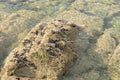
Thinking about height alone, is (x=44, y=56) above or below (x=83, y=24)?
above

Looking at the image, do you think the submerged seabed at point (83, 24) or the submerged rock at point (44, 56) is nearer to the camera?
the submerged rock at point (44, 56)

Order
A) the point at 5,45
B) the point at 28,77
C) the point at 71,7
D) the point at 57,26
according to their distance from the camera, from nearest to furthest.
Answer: the point at 28,77 < the point at 57,26 < the point at 5,45 < the point at 71,7

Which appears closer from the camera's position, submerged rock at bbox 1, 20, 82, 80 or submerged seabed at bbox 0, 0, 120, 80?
submerged rock at bbox 1, 20, 82, 80

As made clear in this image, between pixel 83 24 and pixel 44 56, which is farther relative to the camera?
pixel 83 24

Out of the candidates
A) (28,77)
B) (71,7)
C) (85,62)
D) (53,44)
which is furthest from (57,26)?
(71,7)

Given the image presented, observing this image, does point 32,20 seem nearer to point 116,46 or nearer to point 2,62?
point 2,62
